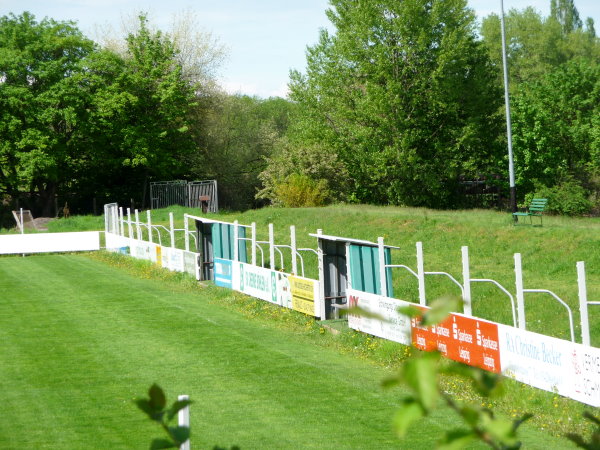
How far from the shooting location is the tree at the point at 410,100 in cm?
4803

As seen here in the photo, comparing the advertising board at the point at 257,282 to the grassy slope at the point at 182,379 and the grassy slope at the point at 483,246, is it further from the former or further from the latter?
the grassy slope at the point at 483,246

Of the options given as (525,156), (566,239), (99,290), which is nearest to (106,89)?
(525,156)

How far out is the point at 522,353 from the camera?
11.9 metres

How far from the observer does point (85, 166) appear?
56.0 m

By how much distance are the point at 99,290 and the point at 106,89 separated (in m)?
30.9

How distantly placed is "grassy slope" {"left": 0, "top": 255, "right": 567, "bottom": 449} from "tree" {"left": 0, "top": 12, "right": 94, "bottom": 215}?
96.8 ft

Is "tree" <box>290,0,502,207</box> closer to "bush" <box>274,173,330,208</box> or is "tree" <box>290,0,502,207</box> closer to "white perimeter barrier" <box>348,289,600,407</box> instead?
"bush" <box>274,173,330,208</box>

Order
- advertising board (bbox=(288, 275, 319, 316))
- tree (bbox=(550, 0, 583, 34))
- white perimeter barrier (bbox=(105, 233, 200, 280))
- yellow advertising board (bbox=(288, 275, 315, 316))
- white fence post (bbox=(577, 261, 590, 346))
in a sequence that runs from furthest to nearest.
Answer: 1. tree (bbox=(550, 0, 583, 34))
2. white perimeter barrier (bbox=(105, 233, 200, 280))
3. yellow advertising board (bbox=(288, 275, 315, 316))
4. advertising board (bbox=(288, 275, 319, 316))
5. white fence post (bbox=(577, 261, 590, 346))

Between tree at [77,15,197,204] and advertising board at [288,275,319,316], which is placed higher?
tree at [77,15,197,204]

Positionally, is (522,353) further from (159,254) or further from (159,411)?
(159,254)

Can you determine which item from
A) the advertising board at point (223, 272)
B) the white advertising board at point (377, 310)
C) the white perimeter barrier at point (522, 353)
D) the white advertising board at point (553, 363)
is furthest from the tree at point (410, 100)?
the white advertising board at point (553, 363)

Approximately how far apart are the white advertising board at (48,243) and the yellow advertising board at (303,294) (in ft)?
75.3

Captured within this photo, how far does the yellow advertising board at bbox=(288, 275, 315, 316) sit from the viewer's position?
62.8 ft

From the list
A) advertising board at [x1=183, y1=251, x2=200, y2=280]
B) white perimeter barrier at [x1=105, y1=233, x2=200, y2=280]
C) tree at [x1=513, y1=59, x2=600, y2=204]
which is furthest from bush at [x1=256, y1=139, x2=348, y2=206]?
advertising board at [x1=183, y1=251, x2=200, y2=280]
